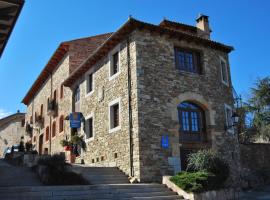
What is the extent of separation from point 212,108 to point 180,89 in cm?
201

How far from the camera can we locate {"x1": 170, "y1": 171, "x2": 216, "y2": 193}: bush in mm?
11422

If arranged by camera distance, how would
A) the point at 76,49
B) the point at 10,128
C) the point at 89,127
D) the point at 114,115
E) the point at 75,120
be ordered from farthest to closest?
the point at 10,128 → the point at 76,49 → the point at 75,120 → the point at 89,127 → the point at 114,115

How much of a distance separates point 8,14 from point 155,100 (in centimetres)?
813

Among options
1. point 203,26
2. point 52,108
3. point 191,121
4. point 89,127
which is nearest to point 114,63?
point 89,127

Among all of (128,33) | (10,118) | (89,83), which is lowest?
(89,83)

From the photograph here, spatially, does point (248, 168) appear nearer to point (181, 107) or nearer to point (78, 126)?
point (181, 107)

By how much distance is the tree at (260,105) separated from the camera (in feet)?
80.5

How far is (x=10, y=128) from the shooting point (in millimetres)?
39688

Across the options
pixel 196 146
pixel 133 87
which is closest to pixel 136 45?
pixel 133 87

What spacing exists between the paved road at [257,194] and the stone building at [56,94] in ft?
35.9

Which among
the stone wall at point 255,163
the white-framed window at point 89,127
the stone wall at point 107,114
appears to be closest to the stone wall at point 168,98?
the stone wall at point 107,114

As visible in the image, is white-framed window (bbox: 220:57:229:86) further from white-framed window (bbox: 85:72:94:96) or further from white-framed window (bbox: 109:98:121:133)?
white-framed window (bbox: 85:72:94:96)

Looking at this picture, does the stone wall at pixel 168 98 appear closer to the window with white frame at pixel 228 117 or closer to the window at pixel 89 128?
the window with white frame at pixel 228 117

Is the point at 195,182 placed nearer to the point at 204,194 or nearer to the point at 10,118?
the point at 204,194
